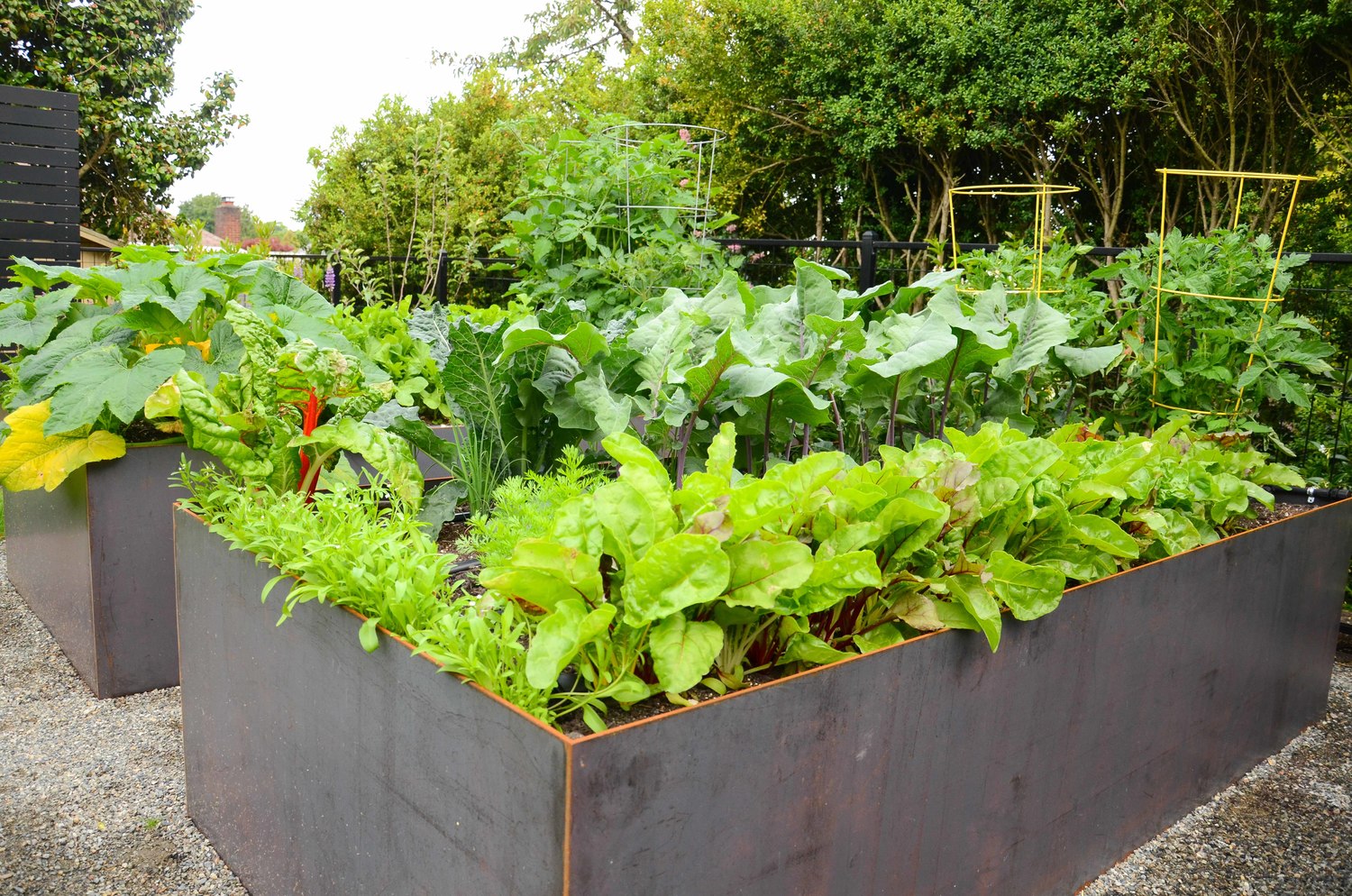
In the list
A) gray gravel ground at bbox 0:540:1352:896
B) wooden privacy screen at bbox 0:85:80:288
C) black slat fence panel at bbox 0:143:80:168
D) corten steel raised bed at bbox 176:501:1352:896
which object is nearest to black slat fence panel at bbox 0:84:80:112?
wooden privacy screen at bbox 0:85:80:288

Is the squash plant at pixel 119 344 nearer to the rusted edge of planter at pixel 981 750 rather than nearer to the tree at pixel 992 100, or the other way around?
the rusted edge of planter at pixel 981 750

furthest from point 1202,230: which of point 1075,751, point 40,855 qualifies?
point 40,855

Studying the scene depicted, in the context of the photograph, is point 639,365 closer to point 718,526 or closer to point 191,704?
point 718,526

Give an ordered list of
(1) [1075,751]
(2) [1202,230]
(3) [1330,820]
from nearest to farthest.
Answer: (1) [1075,751], (3) [1330,820], (2) [1202,230]

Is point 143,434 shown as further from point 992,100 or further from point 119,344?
point 992,100

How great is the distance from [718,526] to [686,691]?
0.71 ft

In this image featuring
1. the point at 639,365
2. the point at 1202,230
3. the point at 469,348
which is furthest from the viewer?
the point at 1202,230

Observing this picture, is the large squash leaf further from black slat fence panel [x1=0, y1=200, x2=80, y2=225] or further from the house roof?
the house roof

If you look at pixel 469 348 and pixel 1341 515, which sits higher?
pixel 469 348

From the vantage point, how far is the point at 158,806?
81.1 inches

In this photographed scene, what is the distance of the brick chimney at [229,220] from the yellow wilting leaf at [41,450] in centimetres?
4089

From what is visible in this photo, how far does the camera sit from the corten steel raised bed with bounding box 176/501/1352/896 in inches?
40.9

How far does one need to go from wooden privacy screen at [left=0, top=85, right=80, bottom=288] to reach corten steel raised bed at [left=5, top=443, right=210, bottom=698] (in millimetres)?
3401

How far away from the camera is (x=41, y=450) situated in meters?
2.47
